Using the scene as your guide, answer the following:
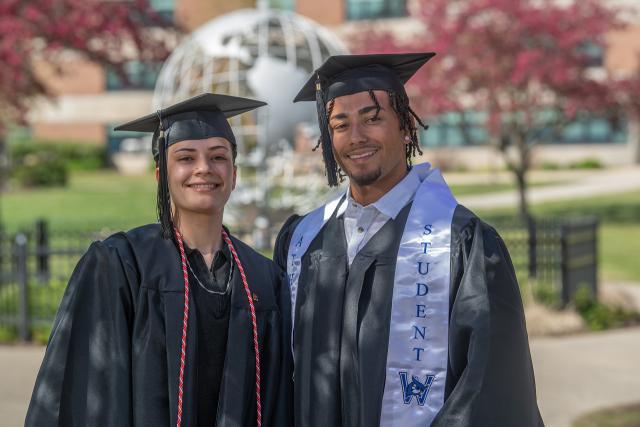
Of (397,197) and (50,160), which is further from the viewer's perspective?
(50,160)

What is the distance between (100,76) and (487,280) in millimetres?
40048

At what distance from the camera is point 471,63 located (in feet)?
58.0

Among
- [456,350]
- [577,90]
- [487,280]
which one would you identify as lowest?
[456,350]

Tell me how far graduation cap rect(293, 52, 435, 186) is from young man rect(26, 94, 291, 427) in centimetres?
31

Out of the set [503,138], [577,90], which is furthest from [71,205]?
[577,90]

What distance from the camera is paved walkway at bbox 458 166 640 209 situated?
24359 mm

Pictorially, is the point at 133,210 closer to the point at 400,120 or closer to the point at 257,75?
the point at 257,75

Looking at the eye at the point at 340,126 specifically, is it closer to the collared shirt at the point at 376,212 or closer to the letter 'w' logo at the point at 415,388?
the collared shirt at the point at 376,212

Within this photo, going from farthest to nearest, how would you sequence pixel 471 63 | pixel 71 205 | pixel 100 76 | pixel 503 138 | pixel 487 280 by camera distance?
pixel 100 76 < pixel 71 205 < pixel 503 138 < pixel 471 63 < pixel 487 280

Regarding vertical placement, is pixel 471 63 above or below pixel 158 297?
above

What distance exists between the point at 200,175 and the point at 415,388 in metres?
0.92

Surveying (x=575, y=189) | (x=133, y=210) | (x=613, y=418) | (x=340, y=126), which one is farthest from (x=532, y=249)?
(x=575, y=189)

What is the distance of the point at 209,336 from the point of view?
3127 millimetres

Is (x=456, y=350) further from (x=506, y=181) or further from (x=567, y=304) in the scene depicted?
(x=506, y=181)
